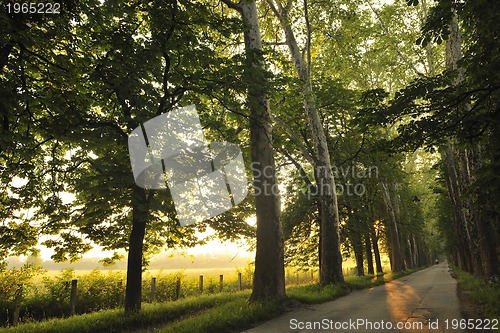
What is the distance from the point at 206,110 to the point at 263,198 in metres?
4.93

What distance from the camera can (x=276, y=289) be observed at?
890cm

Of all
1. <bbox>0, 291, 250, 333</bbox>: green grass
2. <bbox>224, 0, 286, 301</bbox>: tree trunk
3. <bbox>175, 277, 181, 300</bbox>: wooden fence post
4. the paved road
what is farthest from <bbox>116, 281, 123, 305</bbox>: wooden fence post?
the paved road

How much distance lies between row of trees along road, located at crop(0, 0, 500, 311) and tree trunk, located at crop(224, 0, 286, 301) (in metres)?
0.04

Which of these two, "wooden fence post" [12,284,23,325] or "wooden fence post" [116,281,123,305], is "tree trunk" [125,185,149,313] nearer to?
"wooden fence post" [12,284,23,325]

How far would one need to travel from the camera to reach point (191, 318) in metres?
7.55

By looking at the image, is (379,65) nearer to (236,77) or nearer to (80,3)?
(236,77)

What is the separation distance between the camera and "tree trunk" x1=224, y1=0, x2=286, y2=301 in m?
8.48

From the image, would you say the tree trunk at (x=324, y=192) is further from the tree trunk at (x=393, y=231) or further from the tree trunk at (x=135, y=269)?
the tree trunk at (x=393, y=231)

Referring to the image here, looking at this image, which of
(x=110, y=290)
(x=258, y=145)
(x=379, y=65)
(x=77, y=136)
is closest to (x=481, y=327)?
(x=258, y=145)

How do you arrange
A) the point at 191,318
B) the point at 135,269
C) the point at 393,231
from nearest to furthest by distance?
the point at 191,318
the point at 135,269
the point at 393,231

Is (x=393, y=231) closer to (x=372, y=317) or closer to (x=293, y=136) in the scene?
(x=293, y=136)

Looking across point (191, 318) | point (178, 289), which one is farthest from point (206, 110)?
point (178, 289)

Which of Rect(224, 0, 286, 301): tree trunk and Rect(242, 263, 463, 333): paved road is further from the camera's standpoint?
Rect(224, 0, 286, 301): tree trunk

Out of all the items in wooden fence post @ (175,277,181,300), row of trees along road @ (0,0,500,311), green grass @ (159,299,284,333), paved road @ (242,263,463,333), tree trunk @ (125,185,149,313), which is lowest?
wooden fence post @ (175,277,181,300)
